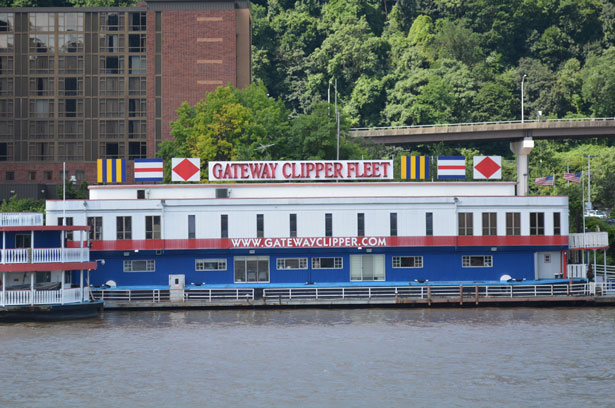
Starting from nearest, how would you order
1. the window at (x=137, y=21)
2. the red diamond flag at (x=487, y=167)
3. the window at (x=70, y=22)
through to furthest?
the red diamond flag at (x=487, y=167), the window at (x=137, y=21), the window at (x=70, y=22)

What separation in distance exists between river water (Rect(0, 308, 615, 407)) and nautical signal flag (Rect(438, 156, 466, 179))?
42.0 feet

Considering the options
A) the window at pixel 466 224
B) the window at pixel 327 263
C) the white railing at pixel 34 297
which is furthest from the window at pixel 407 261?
the white railing at pixel 34 297

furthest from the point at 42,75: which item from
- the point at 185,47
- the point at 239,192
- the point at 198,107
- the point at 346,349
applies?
the point at 346,349

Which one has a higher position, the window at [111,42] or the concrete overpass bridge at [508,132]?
the window at [111,42]

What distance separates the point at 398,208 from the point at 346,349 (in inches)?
765

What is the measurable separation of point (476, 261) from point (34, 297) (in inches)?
1270

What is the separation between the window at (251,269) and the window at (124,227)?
8.32 metres

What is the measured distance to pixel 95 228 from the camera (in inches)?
2906

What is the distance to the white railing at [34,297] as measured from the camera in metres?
66.1

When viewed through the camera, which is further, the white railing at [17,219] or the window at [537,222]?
the window at [537,222]

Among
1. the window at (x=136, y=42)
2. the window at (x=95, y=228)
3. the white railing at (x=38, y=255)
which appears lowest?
the white railing at (x=38, y=255)

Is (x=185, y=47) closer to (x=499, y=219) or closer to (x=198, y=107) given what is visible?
(x=198, y=107)

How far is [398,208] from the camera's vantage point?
73812mm

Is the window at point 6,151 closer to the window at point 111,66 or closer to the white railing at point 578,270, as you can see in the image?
the window at point 111,66
